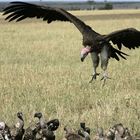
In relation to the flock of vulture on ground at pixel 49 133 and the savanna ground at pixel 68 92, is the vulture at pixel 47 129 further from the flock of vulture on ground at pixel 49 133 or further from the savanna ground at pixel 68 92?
the savanna ground at pixel 68 92

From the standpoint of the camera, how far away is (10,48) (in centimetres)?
2458

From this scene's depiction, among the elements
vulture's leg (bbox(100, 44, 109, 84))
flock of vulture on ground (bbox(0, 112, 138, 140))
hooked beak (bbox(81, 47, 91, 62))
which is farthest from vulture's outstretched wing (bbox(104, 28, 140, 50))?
flock of vulture on ground (bbox(0, 112, 138, 140))

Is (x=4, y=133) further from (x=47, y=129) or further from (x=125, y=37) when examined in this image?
(x=125, y=37)

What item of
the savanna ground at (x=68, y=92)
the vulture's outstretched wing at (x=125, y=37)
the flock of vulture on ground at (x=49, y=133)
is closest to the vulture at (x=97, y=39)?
the vulture's outstretched wing at (x=125, y=37)

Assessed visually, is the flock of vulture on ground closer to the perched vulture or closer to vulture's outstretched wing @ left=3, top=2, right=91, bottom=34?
the perched vulture

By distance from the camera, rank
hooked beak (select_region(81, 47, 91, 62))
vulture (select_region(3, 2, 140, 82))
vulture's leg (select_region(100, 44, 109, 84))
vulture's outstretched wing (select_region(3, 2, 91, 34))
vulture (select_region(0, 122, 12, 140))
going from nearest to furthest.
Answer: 1. hooked beak (select_region(81, 47, 91, 62))
2. vulture (select_region(3, 2, 140, 82))
3. vulture's leg (select_region(100, 44, 109, 84))
4. vulture (select_region(0, 122, 12, 140))
5. vulture's outstretched wing (select_region(3, 2, 91, 34))

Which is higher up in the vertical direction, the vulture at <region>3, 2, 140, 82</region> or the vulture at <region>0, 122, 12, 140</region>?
the vulture at <region>3, 2, 140, 82</region>

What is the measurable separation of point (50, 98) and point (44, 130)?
391cm

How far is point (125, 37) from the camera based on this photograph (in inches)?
306

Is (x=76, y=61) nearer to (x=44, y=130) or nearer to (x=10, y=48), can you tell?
(x=10, y=48)

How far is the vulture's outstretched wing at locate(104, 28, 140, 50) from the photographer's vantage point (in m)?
7.42

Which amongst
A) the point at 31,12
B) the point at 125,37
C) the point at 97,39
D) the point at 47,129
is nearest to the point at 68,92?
the point at 31,12

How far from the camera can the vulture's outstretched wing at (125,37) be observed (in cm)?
742

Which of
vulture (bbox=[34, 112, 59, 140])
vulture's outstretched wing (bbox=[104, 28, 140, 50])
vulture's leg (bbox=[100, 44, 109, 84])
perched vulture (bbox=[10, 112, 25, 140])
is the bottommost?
perched vulture (bbox=[10, 112, 25, 140])
